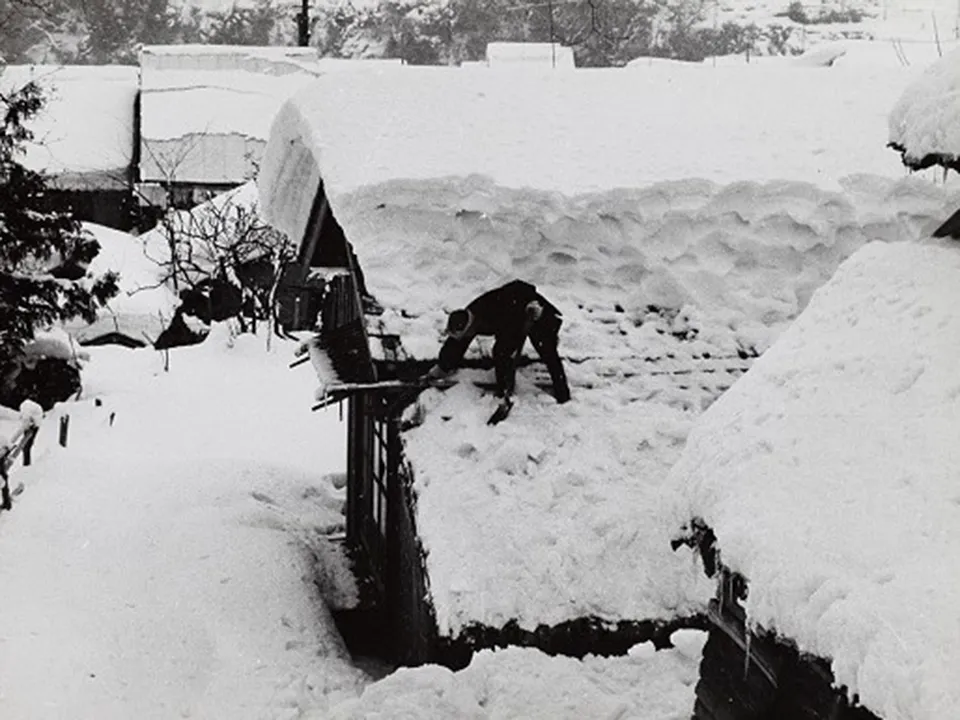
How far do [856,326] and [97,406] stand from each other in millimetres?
15731

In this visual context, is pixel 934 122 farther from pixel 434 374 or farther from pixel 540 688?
pixel 434 374

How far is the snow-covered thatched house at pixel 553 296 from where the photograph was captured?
7.12 metres

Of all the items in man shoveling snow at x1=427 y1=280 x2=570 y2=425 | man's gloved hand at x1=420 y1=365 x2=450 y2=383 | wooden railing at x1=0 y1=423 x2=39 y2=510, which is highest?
man shoveling snow at x1=427 y1=280 x2=570 y2=425

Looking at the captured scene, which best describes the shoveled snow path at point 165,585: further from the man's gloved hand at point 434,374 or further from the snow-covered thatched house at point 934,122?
the snow-covered thatched house at point 934,122

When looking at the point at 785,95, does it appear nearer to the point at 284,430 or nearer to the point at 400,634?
the point at 400,634

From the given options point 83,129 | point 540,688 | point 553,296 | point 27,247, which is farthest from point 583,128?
point 83,129

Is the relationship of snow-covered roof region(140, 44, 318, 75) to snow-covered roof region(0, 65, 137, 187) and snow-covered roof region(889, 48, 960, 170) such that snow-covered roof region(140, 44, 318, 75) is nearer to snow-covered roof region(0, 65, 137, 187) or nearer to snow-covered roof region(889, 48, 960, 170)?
snow-covered roof region(0, 65, 137, 187)

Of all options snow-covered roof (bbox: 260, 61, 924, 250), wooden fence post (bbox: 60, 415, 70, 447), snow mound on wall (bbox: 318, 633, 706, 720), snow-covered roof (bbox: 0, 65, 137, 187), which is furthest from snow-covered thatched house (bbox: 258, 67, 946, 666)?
snow-covered roof (bbox: 0, 65, 137, 187)

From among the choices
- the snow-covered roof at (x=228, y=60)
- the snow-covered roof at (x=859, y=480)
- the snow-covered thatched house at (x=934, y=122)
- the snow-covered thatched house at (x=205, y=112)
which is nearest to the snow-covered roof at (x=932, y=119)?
the snow-covered thatched house at (x=934, y=122)

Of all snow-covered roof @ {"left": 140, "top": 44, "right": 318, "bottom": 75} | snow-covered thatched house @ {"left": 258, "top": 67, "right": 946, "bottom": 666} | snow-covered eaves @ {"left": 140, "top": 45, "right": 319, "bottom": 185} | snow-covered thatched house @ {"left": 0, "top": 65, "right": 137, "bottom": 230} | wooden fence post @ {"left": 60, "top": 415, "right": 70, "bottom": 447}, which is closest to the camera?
snow-covered thatched house @ {"left": 258, "top": 67, "right": 946, "bottom": 666}

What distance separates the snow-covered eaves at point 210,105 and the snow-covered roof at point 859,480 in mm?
29688

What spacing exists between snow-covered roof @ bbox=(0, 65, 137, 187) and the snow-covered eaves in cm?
123

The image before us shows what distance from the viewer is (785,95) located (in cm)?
1090

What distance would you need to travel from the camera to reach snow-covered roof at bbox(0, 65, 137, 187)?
33594 mm
